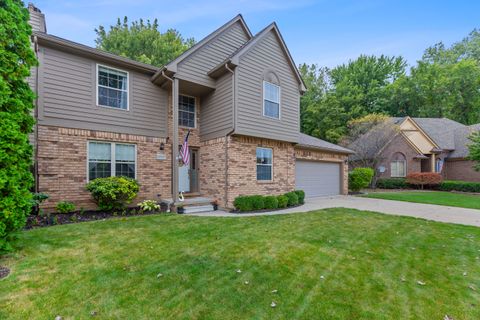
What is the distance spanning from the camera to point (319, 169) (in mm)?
13508

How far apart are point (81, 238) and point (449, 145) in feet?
92.5

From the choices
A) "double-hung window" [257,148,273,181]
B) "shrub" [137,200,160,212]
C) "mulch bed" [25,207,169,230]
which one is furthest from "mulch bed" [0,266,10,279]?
"double-hung window" [257,148,273,181]

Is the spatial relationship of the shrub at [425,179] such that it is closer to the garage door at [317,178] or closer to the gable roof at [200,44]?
the garage door at [317,178]

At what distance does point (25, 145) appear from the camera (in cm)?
401

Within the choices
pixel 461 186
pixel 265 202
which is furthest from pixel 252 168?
pixel 461 186

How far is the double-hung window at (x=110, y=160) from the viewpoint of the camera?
8062mm

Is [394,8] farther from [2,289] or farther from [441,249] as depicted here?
[2,289]

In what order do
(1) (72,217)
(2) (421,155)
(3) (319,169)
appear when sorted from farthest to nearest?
(2) (421,155)
(3) (319,169)
(1) (72,217)

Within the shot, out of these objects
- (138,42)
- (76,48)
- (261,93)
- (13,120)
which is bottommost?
(13,120)

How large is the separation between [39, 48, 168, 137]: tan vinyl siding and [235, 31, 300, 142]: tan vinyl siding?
11.9 ft

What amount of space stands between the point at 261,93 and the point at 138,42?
764 inches

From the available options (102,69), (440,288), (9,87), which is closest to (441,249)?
(440,288)

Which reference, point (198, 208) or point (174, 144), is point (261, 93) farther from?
point (198, 208)

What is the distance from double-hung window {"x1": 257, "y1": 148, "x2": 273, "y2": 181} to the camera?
32.6 ft
